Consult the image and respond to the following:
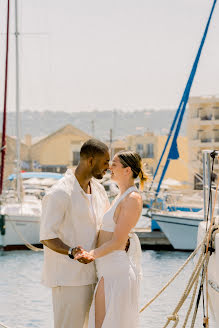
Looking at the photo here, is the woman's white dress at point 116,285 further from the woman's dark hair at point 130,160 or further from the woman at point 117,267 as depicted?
the woman's dark hair at point 130,160

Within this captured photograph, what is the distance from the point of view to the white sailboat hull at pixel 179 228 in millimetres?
25094

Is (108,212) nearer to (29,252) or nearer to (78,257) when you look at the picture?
(78,257)

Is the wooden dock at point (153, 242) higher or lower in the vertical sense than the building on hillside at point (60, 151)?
lower

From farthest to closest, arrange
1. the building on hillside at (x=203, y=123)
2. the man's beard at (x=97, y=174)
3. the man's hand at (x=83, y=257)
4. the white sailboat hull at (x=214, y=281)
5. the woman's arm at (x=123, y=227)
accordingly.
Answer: the building on hillside at (x=203, y=123), the white sailboat hull at (x=214, y=281), the man's beard at (x=97, y=174), the woman's arm at (x=123, y=227), the man's hand at (x=83, y=257)

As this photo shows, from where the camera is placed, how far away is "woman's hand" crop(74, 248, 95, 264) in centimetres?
472

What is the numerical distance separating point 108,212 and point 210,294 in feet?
5.54

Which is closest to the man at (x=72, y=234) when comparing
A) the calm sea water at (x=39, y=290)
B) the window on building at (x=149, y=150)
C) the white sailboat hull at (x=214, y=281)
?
the white sailboat hull at (x=214, y=281)

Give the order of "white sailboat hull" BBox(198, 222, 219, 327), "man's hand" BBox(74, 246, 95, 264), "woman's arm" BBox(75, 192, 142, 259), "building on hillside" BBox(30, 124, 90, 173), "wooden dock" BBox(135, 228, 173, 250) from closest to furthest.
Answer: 1. "man's hand" BBox(74, 246, 95, 264)
2. "woman's arm" BBox(75, 192, 142, 259)
3. "white sailboat hull" BBox(198, 222, 219, 327)
4. "wooden dock" BBox(135, 228, 173, 250)
5. "building on hillside" BBox(30, 124, 90, 173)

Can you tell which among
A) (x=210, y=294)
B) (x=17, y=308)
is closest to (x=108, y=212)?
(x=210, y=294)

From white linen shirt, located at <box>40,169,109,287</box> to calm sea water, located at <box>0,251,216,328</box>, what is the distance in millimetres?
3331

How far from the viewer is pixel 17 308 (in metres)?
15.8

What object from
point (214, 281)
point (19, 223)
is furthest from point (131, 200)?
point (19, 223)

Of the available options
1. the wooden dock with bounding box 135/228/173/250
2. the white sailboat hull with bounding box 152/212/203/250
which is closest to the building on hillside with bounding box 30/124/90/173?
the wooden dock with bounding box 135/228/173/250

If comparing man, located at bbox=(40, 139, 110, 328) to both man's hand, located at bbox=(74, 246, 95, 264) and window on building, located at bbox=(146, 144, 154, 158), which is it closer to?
man's hand, located at bbox=(74, 246, 95, 264)
